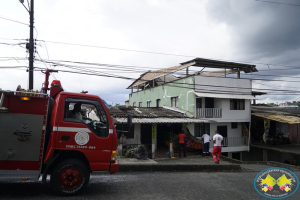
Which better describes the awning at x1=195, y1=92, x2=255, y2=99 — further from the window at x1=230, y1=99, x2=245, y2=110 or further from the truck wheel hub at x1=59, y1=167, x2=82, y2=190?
the truck wheel hub at x1=59, y1=167, x2=82, y2=190

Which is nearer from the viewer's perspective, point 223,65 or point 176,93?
point 223,65

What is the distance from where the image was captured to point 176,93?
20.2m

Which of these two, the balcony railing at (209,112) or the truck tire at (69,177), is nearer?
the truck tire at (69,177)

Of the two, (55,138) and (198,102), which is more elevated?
(198,102)

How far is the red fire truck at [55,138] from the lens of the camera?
4828 millimetres

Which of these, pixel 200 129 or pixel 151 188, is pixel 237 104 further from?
pixel 151 188

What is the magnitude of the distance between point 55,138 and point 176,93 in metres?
15.9

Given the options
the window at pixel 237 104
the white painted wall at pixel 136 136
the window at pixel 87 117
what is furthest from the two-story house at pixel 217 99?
the window at pixel 87 117

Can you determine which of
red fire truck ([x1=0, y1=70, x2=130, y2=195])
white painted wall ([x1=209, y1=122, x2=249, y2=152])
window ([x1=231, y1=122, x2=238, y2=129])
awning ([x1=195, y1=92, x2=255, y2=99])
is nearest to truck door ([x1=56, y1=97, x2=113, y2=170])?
red fire truck ([x1=0, y1=70, x2=130, y2=195])

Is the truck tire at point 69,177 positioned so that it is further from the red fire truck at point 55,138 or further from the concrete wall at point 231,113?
the concrete wall at point 231,113

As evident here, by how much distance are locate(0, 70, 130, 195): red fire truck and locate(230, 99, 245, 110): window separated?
16902 mm

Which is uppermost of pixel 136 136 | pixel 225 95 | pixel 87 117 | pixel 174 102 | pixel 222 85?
pixel 222 85

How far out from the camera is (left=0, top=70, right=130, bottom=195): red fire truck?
4828 mm

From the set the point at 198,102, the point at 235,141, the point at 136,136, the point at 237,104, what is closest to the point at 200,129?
the point at 198,102
